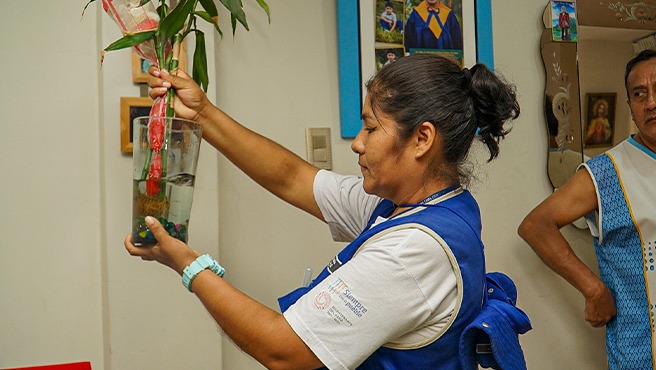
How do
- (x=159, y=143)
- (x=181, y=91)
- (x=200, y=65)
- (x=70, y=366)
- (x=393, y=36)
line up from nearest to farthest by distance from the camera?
(x=159, y=143) → (x=181, y=91) → (x=200, y=65) → (x=70, y=366) → (x=393, y=36)

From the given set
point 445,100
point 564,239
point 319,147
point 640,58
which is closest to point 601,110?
point 640,58

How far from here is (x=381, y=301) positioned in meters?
1.32

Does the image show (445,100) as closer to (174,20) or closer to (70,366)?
(174,20)

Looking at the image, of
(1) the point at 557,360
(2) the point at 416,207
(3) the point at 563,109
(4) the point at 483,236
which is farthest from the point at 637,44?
(2) the point at 416,207

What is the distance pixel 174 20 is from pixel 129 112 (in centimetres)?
60

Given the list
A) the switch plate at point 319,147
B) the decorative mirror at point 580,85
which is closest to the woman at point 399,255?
the switch plate at point 319,147

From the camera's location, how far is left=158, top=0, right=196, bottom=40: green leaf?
1.52m

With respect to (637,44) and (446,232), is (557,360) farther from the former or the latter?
(446,232)

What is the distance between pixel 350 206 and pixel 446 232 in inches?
18.3

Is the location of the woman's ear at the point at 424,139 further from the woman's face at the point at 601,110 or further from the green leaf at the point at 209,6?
the woman's face at the point at 601,110

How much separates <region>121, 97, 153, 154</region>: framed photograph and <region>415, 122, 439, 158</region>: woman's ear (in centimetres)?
91

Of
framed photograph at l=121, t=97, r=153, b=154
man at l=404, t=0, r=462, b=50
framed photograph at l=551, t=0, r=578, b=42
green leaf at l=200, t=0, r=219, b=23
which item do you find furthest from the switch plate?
framed photograph at l=551, t=0, r=578, b=42

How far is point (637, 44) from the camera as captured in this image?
2.85 meters

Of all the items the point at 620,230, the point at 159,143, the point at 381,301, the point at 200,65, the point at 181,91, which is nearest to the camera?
the point at 381,301
